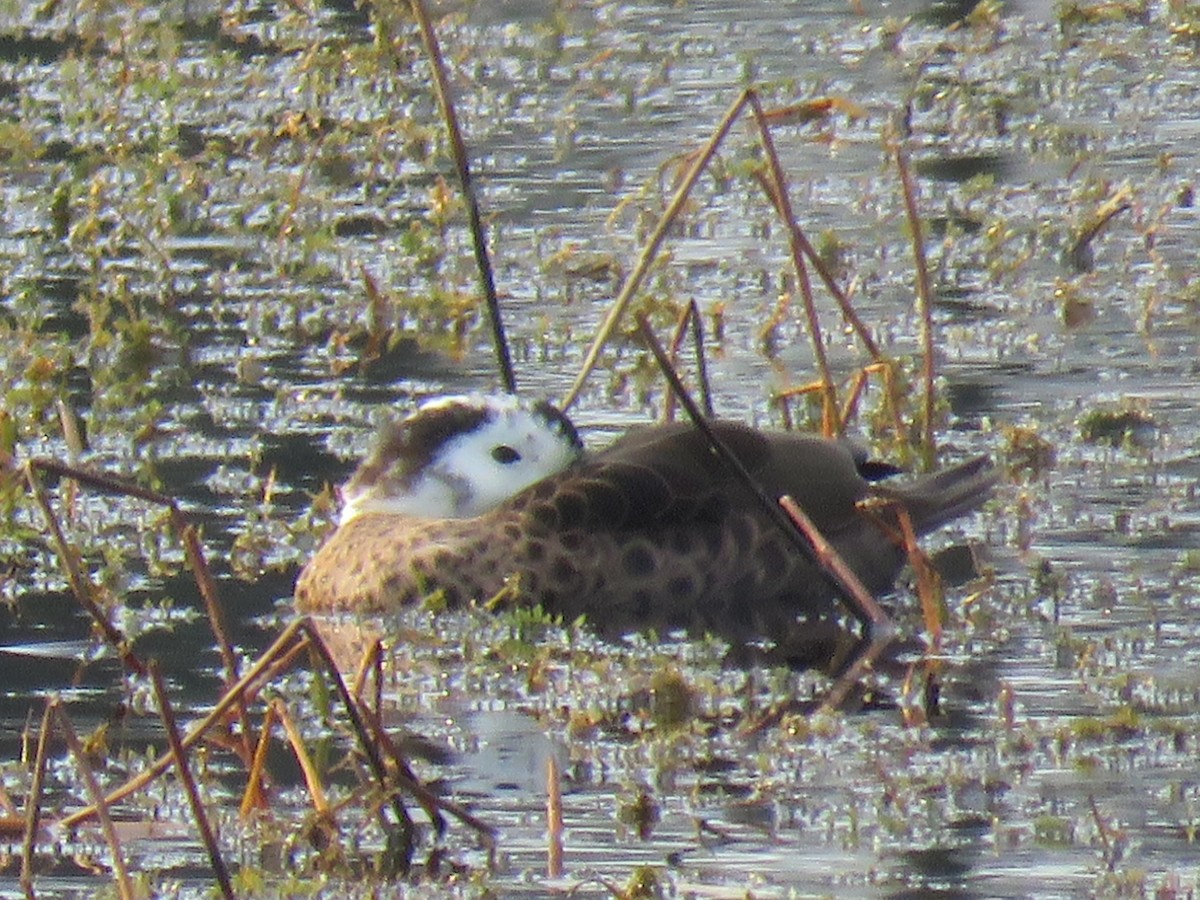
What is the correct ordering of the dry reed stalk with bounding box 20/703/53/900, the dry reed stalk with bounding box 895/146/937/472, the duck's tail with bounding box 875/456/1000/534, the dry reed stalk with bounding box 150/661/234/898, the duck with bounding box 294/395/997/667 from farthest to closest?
the dry reed stalk with bounding box 895/146/937/472, the duck's tail with bounding box 875/456/1000/534, the duck with bounding box 294/395/997/667, the dry reed stalk with bounding box 20/703/53/900, the dry reed stalk with bounding box 150/661/234/898

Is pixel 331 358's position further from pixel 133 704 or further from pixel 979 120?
pixel 979 120

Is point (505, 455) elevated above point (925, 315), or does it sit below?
below

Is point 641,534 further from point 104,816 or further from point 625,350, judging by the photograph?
point 104,816

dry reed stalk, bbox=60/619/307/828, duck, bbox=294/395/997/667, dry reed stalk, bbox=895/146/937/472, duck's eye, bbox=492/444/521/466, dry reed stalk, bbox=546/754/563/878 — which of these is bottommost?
dry reed stalk, bbox=546/754/563/878

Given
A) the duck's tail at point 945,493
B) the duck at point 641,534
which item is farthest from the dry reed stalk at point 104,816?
Result: the duck's tail at point 945,493

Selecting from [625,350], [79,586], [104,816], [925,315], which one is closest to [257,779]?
[104,816]

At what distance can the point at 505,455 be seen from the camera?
337 inches

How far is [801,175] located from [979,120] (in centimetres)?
124

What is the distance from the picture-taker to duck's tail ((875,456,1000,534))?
334 inches

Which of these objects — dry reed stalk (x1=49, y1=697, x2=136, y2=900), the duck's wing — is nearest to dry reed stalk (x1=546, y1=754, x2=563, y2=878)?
dry reed stalk (x1=49, y1=697, x2=136, y2=900)

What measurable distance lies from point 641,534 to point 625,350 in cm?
232

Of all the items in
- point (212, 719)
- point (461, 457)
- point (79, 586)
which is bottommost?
point (212, 719)

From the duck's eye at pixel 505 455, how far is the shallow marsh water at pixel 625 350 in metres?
0.57

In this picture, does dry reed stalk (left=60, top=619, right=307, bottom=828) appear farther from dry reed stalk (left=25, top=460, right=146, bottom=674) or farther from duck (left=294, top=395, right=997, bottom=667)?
duck (left=294, top=395, right=997, bottom=667)
